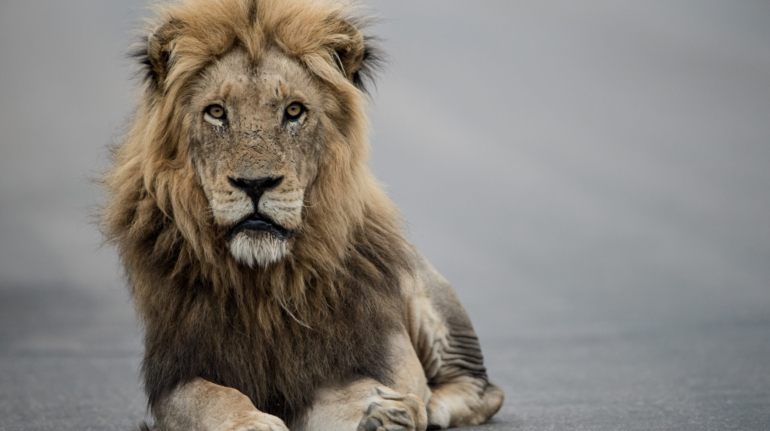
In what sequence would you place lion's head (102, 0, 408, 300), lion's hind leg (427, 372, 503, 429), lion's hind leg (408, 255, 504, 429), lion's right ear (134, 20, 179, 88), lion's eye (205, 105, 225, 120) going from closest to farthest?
1. lion's head (102, 0, 408, 300)
2. lion's eye (205, 105, 225, 120)
3. lion's right ear (134, 20, 179, 88)
4. lion's hind leg (427, 372, 503, 429)
5. lion's hind leg (408, 255, 504, 429)

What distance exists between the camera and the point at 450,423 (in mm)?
3852

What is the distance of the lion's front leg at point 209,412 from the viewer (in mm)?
2658

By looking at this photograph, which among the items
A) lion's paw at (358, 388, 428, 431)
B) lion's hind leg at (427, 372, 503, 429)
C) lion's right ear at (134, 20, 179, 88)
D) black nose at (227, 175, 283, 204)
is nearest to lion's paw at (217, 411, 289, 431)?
lion's paw at (358, 388, 428, 431)

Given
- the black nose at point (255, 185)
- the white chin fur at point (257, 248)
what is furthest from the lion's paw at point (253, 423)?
the black nose at point (255, 185)

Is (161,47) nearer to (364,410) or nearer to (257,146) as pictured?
(257,146)

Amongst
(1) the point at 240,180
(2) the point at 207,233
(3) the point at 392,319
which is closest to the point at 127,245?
(2) the point at 207,233

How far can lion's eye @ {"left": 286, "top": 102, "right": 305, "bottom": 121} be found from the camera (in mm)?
3010

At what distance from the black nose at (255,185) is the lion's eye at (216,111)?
0.30m

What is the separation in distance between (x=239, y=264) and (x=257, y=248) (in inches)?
8.6

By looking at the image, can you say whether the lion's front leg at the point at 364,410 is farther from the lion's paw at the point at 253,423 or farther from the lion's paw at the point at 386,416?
the lion's paw at the point at 253,423

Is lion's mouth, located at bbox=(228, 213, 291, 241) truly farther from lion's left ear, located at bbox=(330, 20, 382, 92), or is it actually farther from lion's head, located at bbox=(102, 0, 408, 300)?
lion's left ear, located at bbox=(330, 20, 382, 92)

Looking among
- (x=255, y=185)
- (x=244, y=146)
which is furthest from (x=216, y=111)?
(x=255, y=185)

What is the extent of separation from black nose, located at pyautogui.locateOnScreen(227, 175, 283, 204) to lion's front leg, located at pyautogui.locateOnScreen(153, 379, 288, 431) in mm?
696

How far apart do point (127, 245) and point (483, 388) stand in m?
2.02
